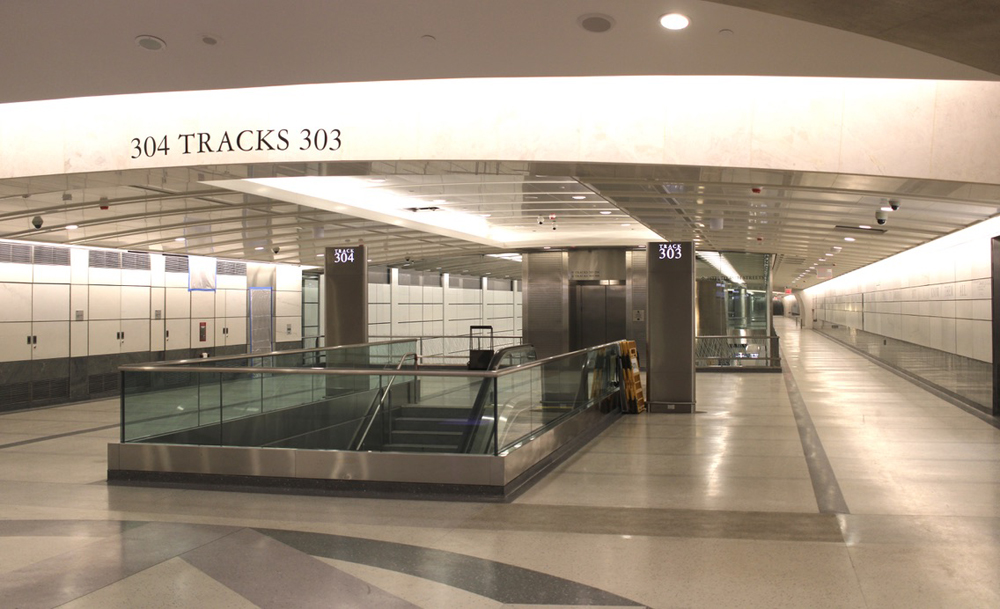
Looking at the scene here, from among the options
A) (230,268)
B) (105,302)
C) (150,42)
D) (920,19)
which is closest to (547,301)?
(230,268)

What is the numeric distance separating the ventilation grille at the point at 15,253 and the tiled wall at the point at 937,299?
18.0 metres

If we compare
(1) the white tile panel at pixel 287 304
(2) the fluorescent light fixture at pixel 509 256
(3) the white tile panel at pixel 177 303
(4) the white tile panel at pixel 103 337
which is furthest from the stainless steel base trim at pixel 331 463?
(2) the fluorescent light fixture at pixel 509 256

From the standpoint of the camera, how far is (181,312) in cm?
2036

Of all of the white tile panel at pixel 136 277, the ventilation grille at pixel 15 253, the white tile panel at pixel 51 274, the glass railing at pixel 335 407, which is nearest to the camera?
the glass railing at pixel 335 407

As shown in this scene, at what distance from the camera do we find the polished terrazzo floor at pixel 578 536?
193 inches

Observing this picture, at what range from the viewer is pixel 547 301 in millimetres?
23953

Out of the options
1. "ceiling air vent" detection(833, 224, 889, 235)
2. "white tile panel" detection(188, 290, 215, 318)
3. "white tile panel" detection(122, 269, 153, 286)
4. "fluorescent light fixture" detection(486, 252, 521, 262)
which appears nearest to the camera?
"ceiling air vent" detection(833, 224, 889, 235)

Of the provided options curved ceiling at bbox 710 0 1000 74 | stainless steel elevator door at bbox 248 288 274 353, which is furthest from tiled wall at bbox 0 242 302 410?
curved ceiling at bbox 710 0 1000 74

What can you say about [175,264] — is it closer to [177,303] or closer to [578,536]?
[177,303]

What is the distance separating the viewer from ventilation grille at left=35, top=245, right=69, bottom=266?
16.3 metres

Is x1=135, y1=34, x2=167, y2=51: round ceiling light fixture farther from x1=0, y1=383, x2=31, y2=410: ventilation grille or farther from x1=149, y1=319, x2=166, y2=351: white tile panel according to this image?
x1=149, y1=319, x2=166, y2=351: white tile panel

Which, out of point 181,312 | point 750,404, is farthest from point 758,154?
point 181,312

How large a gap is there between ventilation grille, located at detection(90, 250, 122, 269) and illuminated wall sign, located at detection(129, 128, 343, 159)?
9722mm

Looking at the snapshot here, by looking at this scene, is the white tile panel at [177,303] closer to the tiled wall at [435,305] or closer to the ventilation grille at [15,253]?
the ventilation grille at [15,253]
